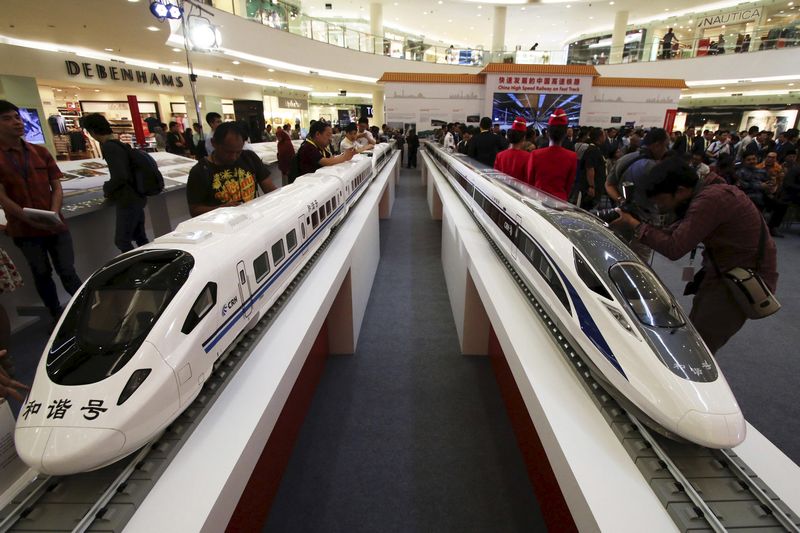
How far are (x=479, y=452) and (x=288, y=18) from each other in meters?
20.7

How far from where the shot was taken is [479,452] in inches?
125

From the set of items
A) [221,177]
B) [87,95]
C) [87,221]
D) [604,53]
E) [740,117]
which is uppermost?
[604,53]

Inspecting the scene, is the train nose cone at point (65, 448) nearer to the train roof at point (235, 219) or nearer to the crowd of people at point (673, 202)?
the train roof at point (235, 219)

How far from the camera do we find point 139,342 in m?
1.65

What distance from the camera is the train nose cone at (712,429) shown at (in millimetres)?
1560

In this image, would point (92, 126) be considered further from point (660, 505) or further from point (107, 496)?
point (660, 505)

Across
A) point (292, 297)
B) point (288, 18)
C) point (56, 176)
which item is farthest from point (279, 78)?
point (292, 297)

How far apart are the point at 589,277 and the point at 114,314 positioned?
2432 millimetres

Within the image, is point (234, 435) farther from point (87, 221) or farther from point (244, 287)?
point (87, 221)

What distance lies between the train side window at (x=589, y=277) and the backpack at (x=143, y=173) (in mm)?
5186

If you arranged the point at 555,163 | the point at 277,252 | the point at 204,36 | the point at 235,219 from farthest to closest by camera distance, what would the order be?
the point at 204,36
the point at 555,163
the point at 277,252
the point at 235,219

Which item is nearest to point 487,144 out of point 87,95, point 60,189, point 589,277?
point 589,277

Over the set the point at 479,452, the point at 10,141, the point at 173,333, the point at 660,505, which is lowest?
the point at 479,452

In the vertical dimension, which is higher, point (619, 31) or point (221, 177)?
point (619, 31)
